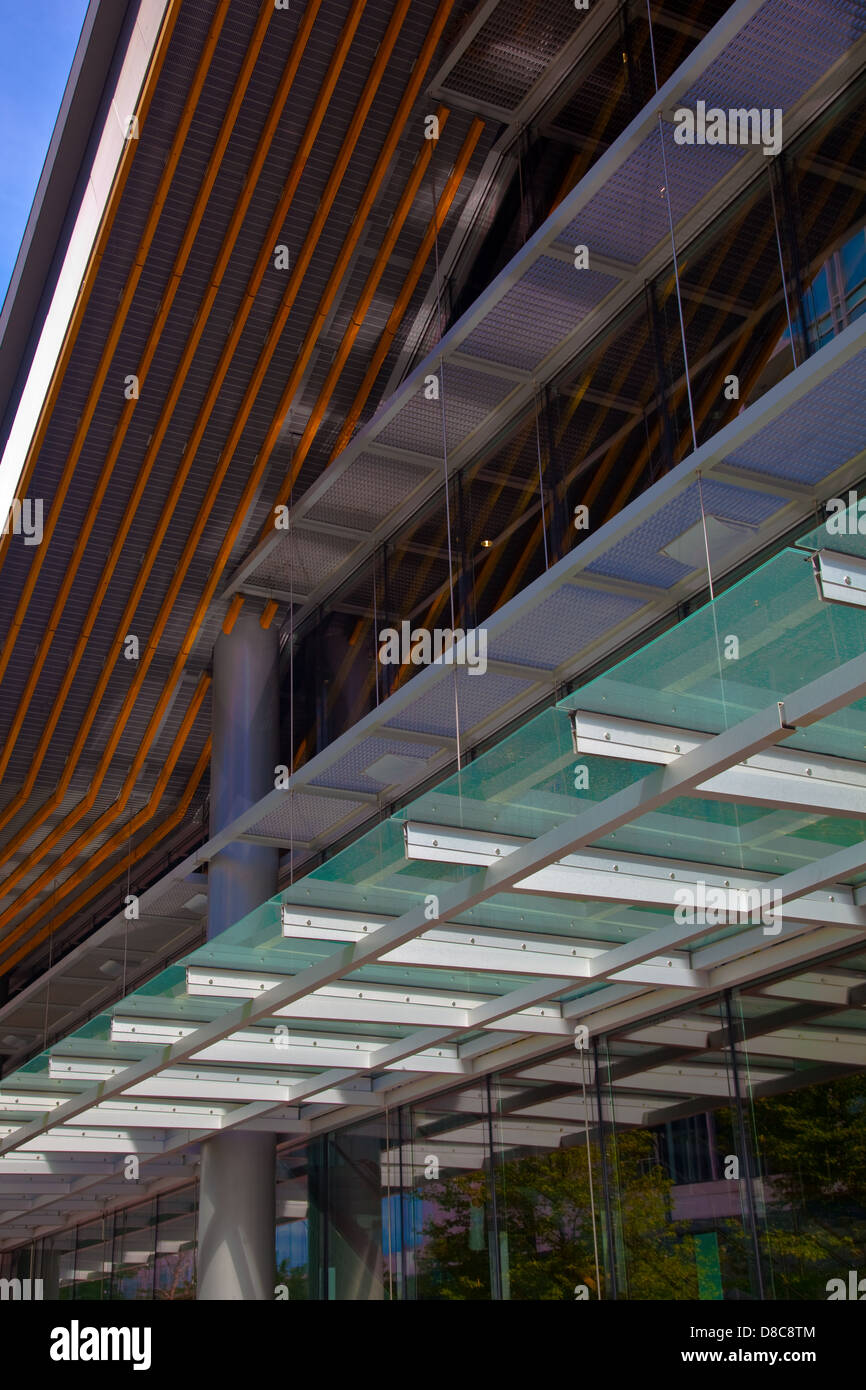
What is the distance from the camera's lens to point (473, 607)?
10758mm

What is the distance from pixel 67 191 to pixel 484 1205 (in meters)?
9.19

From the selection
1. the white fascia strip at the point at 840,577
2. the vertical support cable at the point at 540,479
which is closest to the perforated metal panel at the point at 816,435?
the vertical support cable at the point at 540,479

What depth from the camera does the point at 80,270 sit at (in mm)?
10664

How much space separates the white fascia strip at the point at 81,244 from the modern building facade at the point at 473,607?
4cm

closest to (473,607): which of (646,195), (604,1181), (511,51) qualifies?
(646,195)

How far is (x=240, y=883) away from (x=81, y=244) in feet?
20.3

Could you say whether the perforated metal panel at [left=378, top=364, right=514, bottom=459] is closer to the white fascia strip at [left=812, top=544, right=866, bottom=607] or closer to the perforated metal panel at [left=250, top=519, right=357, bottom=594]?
the perforated metal panel at [left=250, top=519, right=357, bottom=594]

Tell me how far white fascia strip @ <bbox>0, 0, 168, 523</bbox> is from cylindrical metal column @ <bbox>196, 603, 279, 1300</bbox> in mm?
2824

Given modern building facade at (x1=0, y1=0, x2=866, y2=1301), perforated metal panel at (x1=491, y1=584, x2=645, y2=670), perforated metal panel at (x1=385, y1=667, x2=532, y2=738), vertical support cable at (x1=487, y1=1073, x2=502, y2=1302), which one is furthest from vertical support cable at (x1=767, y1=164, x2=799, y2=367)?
vertical support cable at (x1=487, y1=1073, x2=502, y2=1302)

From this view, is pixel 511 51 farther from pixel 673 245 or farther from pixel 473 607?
pixel 473 607
